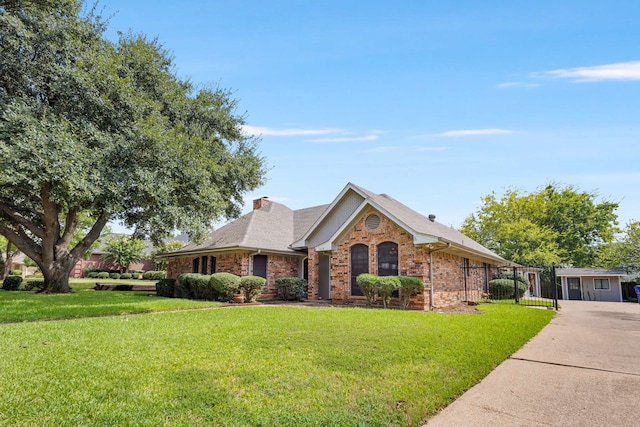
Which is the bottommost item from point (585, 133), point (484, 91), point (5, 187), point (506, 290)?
point (506, 290)

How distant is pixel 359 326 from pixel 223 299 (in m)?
9.25

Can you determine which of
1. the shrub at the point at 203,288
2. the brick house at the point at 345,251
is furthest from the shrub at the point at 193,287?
the brick house at the point at 345,251

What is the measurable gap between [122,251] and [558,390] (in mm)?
50061

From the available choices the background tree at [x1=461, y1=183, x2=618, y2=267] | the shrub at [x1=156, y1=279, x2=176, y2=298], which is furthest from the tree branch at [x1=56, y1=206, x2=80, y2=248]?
the background tree at [x1=461, y1=183, x2=618, y2=267]

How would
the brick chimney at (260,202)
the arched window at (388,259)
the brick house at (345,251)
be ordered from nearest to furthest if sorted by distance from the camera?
1. the brick house at (345,251)
2. the arched window at (388,259)
3. the brick chimney at (260,202)

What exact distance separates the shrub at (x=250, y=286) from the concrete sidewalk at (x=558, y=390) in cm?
1072

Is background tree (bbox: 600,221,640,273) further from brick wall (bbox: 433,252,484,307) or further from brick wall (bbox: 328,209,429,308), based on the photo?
brick wall (bbox: 328,209,429,308)

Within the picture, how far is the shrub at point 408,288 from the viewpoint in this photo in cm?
1328

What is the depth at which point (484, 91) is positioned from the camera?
1091 cm

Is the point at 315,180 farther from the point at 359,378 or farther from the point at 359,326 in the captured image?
the point at 359,378

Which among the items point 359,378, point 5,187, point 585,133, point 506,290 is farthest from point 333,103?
point 506,290

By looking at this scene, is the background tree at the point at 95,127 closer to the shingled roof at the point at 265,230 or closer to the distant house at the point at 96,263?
the shingled roof at the point at 265,230

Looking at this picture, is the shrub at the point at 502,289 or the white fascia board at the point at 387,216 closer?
Result: the white fascia board at the point at 387,216

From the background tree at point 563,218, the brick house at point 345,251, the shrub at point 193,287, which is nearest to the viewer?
the brick house at point 345,251
